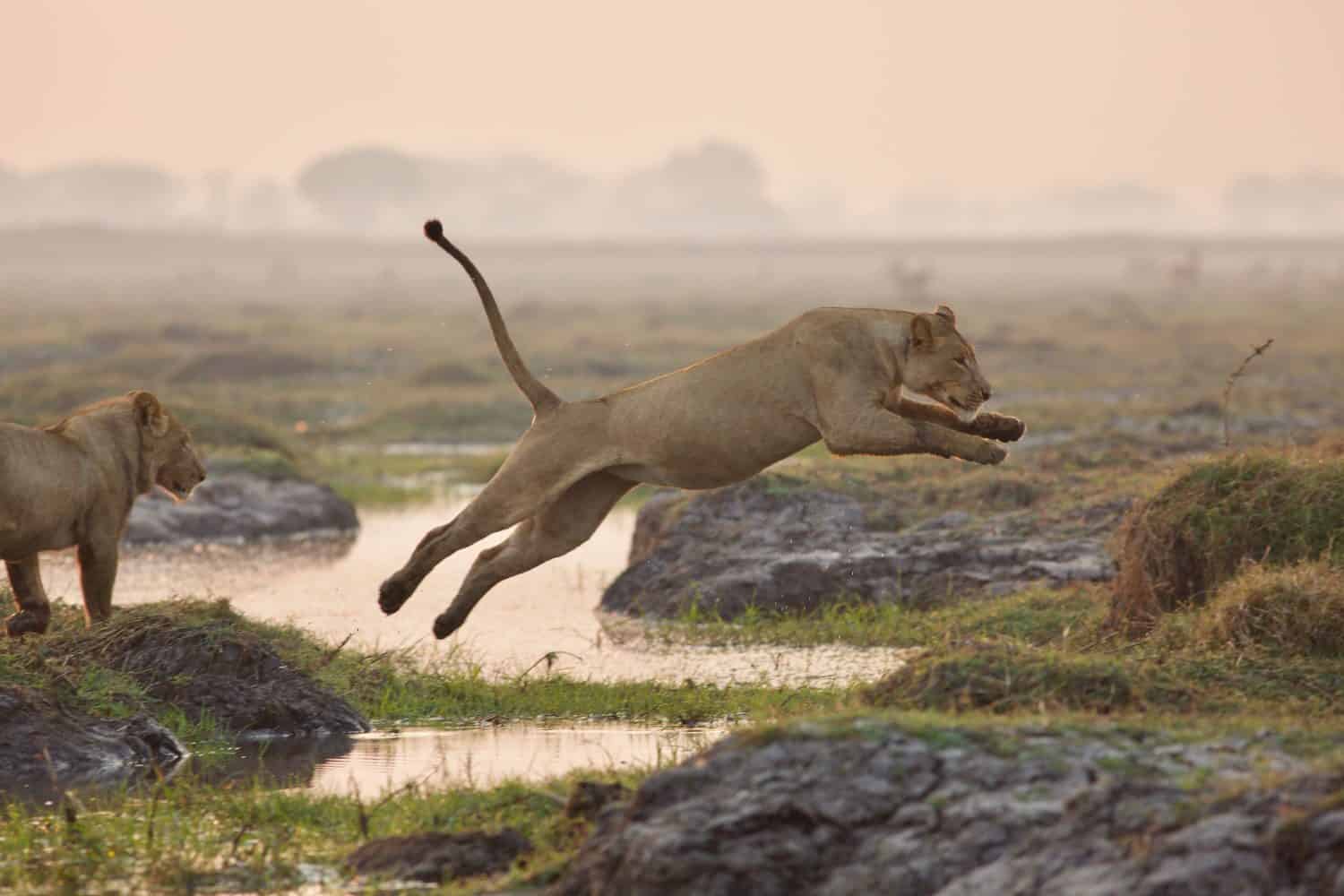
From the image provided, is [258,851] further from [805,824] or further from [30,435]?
[30,435]

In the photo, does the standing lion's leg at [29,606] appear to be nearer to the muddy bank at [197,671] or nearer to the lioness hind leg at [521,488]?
the muddy bank at [197,671]

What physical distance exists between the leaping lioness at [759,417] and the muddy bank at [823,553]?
352 centimetres

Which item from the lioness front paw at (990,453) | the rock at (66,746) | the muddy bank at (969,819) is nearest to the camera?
the muddy bank at (969,819)

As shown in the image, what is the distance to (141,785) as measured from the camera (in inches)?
322

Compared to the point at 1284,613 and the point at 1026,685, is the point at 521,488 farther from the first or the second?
the point at 1284,613

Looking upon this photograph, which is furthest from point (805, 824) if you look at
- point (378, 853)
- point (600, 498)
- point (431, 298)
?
point (431, 298)

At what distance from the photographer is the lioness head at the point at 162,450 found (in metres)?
9.85

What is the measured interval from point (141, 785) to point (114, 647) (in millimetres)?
1349

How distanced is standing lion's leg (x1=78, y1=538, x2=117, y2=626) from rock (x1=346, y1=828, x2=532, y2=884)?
3120 mm

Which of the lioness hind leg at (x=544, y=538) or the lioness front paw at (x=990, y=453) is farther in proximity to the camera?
the lioness hind leg at (x=544, y=538)

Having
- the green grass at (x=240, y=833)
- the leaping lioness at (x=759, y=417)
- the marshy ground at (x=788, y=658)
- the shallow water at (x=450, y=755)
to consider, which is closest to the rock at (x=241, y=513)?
the marshy ground at (x=788, y=658)

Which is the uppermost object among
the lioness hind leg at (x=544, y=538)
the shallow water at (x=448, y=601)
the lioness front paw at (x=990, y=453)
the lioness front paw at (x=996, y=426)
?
the lioness front paw at (x=996, y=426)

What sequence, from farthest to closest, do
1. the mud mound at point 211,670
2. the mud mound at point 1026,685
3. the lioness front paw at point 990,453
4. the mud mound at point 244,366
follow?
the mud mound at point 244,366, the mud mound at point 211,670, the lioness front paw at point 990,453, the mud mound at point 1026,685

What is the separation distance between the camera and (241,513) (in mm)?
17250
